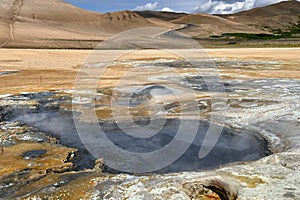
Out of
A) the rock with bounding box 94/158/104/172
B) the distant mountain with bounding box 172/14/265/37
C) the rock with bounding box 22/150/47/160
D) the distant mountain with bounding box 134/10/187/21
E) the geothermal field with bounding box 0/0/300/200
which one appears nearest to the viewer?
the geothermal field with bounding box 0/0/300/200

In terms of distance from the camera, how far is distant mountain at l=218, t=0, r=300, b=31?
13509 centimetres

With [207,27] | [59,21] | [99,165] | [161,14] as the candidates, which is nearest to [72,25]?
[59,21]

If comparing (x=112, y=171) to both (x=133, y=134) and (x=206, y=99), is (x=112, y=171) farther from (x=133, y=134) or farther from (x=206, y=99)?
(x=206, y=99)

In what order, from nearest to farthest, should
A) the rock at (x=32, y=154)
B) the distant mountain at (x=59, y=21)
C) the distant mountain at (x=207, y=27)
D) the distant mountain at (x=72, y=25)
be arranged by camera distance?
the rock at (x=32, y=154), the distant mountain at (x=72, y=25), the distant mountain at (x=59, y=21), the distant mountain at (x=207, y=27)

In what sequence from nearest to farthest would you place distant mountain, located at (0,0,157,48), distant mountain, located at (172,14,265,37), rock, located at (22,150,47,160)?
rock, located at (22,150,47,160) → distant mountain, located at (0,0,157,48) → distant mountain, located at (172,14,265,37)

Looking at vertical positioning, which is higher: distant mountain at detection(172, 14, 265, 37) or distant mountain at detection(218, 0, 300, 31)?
distant mountain at detection(218, 0, 300, 31)

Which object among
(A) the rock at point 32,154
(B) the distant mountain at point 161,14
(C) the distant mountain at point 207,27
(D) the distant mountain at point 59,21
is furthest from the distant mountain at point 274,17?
(A) the rock at point 32,154

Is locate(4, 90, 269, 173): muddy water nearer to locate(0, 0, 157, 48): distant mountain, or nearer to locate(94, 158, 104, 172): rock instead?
A: locate(94, 158, 104, 172): rock

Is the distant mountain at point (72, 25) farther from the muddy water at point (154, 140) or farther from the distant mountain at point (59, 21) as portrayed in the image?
the muddy water at point (154, 140)

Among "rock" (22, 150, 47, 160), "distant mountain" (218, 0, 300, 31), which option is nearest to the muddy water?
"rock" (22, 150, 47, 160)

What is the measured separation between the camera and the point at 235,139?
27.3 feet

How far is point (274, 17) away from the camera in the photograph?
476 ft

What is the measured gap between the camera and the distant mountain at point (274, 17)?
443 feet

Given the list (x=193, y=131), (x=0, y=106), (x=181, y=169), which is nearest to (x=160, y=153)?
(x=181, y=169)
